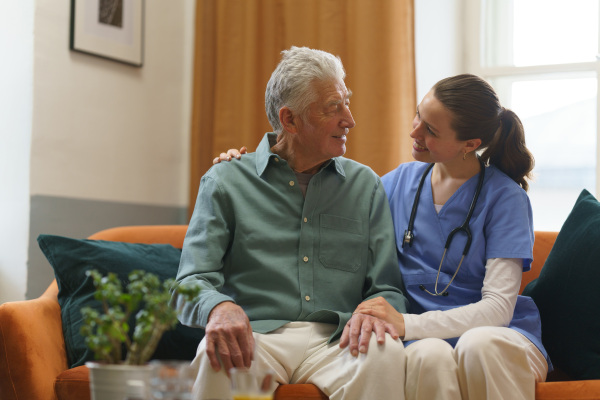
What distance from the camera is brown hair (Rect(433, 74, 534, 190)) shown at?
81.8 inches

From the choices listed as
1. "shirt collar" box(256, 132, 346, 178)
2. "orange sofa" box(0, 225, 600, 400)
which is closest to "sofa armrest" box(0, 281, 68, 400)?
"orange sofa" box(0, 225, 600, 400)

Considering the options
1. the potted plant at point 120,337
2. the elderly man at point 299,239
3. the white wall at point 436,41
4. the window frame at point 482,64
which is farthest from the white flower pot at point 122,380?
the window frame at point 482,64

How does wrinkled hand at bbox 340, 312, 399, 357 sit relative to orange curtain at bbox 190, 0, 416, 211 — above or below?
below

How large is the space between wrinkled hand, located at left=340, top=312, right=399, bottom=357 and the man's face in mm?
559

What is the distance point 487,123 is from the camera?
210cm

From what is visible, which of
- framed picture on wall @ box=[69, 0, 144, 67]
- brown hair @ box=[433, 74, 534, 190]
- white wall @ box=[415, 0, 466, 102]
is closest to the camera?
brown hair @ box=[433, 74, 534, 190]

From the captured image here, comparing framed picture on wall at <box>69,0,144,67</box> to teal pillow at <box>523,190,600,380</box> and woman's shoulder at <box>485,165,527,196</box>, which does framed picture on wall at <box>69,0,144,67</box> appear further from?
teal pillow at <box>523,190,600,380</box>

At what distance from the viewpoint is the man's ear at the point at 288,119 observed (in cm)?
221

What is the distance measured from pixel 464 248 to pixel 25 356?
1286mm

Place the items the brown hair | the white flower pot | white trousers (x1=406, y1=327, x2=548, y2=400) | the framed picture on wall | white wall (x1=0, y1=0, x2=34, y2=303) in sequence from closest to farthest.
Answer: the white flower pot < white trousers (x1=406, y1=327, x2=548, y2=400) < the brown hair < white wall (x1=0, y1=0, x2=34, y2=303) < the framed picture on wall

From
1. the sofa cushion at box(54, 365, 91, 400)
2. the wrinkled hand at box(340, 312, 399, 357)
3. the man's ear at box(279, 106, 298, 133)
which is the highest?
the man's ear at box(279, 106, 298, 133)

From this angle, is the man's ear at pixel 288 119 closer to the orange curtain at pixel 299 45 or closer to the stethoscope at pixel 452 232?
the stethoscope at pixel 452 232

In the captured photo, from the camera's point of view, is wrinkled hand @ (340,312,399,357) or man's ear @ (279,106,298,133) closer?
wrinkled hand @ (340,312,399,357)

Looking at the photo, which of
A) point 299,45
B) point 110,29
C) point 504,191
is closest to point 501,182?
point 504,191
